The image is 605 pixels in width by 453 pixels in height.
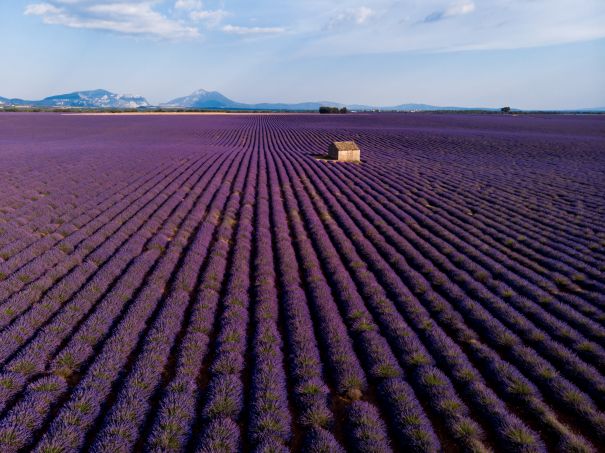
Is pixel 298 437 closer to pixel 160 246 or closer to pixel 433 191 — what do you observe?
pixel 160 246

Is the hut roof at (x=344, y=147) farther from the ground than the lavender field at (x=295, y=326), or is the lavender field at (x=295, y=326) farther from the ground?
the hut roof at (x=344, y=147)

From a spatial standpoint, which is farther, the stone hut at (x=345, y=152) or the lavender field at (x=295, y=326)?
the stone hut at (x=345, y=152)

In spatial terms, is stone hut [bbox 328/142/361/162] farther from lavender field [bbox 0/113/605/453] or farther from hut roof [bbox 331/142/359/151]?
lavender field [bbox 0/113/605/453]


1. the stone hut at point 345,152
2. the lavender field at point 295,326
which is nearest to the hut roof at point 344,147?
the stone hut at point 345,152

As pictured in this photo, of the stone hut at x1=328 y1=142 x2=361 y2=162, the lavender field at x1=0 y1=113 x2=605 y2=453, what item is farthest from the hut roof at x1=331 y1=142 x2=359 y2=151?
the lavender field at x1=0 y1=113 x2=605 y2=453

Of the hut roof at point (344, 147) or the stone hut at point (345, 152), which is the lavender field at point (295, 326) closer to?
the stone hut at point (345, 152)

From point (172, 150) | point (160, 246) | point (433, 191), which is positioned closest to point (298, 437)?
point (160, 246)

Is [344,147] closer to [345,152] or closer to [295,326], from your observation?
[345,152]

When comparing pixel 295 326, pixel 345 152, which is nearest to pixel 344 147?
pixel 345 152
